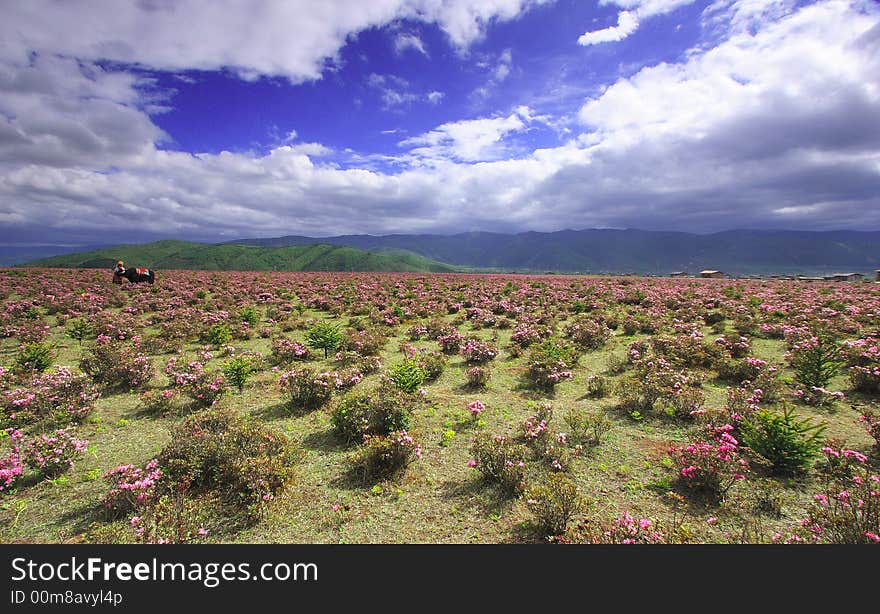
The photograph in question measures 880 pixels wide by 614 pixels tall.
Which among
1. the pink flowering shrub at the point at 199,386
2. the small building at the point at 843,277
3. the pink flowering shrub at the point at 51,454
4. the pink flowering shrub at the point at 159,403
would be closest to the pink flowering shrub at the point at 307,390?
the pink flowering shrub at the point at 199,386

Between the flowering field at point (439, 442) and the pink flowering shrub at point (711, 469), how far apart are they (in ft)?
0.12

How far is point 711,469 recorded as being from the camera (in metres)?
6.40

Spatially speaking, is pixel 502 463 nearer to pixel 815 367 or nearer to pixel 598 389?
pixel 598 389

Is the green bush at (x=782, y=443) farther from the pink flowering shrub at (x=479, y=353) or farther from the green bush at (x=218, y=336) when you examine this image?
the green bush at (x=218, y=336)

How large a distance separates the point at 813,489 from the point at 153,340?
22310 millimetres

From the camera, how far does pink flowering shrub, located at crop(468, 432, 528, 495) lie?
6.68 m

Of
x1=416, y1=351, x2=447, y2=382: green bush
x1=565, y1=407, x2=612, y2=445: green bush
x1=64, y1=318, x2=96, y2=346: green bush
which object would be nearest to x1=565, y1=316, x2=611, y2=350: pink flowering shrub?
x1=416, y1=351, x2=447, y2=382: green bush

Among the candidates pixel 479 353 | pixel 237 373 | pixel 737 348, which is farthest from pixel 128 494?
pixel 737 348

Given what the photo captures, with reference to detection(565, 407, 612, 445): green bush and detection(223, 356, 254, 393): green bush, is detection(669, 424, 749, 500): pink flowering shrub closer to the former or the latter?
detection(565, 407, 612, 445): green bush

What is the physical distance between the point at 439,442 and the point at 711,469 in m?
5.47

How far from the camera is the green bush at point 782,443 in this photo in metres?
6.93

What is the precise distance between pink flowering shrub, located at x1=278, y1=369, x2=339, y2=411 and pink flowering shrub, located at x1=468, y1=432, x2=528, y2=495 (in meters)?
5.20
